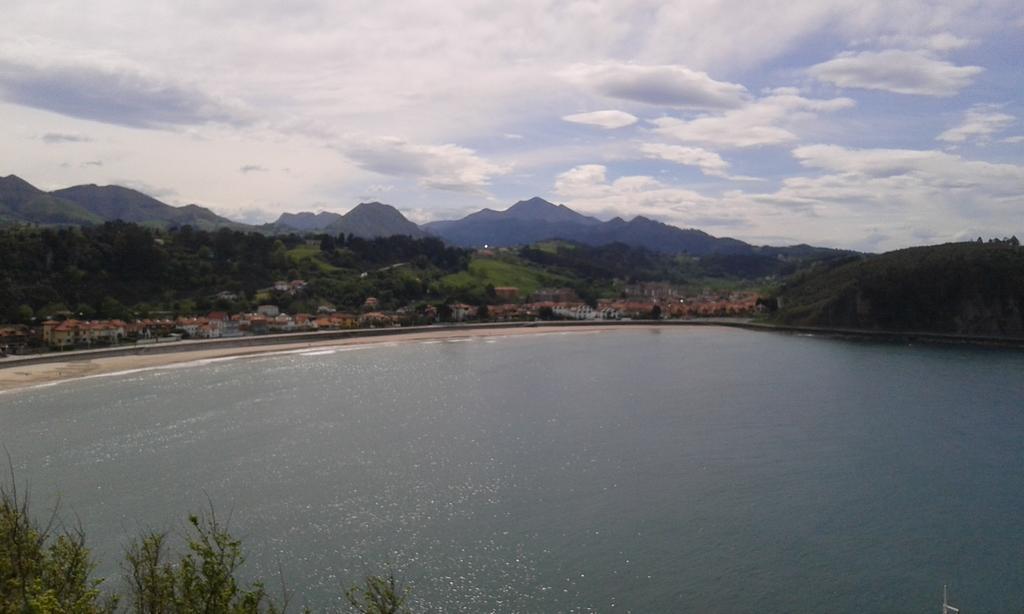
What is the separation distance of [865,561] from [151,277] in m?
58.6

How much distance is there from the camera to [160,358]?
138 ft

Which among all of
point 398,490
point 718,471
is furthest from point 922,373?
point 398,490

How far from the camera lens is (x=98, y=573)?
12789 millimetres

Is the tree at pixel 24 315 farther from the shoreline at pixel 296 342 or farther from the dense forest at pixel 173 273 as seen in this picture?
the shoreline at pixel 296 342

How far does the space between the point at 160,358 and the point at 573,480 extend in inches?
1268

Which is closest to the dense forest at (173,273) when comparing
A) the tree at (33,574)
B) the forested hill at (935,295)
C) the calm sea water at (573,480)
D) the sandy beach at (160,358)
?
the sandy beach at (160,358)

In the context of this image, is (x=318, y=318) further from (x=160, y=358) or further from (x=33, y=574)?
(x=33, y=574)

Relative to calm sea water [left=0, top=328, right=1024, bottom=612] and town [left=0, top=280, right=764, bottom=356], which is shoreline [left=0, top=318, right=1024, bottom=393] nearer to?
town [left=0, top=280, right=764, bottom=356]

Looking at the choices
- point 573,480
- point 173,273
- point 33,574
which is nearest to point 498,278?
point 173,273

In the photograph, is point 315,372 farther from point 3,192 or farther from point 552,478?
point 3,192

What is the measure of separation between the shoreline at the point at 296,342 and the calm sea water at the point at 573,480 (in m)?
3.29

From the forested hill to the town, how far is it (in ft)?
43.3

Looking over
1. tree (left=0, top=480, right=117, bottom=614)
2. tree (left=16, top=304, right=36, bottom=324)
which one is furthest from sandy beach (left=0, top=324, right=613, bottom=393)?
tree (left=0, top=480, right=117, bottom=614)

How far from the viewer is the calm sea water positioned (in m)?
13.0
